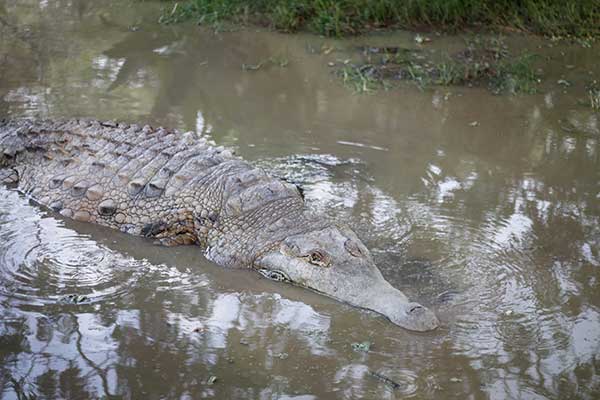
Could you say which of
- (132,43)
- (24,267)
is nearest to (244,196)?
(24,267)

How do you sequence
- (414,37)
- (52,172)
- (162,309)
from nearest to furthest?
(162,309), (52,172), (414,37)

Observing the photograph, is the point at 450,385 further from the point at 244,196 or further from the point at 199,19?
the point at 199,19

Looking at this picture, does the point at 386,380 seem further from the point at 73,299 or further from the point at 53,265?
the point at 53,265

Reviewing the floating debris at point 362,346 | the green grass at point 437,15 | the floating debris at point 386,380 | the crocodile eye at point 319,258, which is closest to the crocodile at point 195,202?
the crocodile eye at point 319,258

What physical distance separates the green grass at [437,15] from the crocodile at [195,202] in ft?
15.1

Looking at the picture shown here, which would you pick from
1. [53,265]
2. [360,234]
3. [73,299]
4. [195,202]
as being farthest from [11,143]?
[360,234]

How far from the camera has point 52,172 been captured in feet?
22.2

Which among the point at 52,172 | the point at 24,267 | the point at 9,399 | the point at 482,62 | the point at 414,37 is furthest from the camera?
the point at 414,37

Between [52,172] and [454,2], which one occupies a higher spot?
[454,2]

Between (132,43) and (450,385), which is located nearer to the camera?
(450,385)

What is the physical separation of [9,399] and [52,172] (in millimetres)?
2904

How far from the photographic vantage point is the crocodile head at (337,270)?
505 cm

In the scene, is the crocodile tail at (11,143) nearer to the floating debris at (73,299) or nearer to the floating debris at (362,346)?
the floating debris at (73,299)

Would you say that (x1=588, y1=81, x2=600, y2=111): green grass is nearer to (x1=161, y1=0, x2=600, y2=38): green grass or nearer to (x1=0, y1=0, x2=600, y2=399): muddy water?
(x1=0, y1=0, x2=600, y2=399): muddy water
